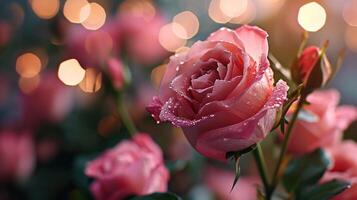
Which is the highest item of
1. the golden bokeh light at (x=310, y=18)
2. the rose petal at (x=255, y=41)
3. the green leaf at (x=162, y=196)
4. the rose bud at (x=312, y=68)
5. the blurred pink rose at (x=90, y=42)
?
the rose petal at (x=255, y=41)

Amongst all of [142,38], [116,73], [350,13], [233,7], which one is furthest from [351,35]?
[116,73]

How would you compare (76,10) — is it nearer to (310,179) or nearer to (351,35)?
(351,35)

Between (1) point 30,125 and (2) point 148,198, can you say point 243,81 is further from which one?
(1) point 30,125

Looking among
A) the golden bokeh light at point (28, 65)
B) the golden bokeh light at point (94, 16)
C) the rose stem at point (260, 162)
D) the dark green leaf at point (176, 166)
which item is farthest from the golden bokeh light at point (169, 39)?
the rose stem at point (260, 162)

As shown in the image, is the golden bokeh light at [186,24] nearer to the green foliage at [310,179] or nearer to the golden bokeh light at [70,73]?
the golden bokeh light at [70,73]

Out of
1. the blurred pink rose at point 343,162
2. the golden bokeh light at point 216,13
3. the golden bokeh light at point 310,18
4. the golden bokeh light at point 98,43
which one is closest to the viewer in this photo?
the blurred pink rose at point 343,162

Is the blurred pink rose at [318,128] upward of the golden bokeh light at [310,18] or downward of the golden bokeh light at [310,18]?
downward

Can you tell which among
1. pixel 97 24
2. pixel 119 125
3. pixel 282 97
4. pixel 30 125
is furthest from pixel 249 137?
pixel 97 24
